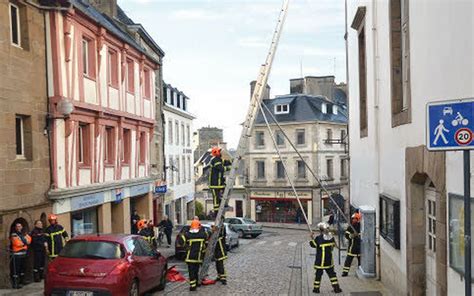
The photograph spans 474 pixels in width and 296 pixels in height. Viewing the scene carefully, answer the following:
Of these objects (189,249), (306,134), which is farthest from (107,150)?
(306,134)

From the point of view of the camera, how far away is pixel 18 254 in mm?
13211

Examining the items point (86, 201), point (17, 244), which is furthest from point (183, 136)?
point (17, 244)

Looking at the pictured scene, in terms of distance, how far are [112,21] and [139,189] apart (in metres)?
8.41

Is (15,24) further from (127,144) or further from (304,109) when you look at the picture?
(304,109)

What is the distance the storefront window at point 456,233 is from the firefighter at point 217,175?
23.1ft

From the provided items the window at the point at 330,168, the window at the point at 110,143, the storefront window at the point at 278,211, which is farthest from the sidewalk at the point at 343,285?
the window at the point at 330,168

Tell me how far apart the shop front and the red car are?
40.6 meters

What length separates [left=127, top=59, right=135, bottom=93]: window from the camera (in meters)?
24.0

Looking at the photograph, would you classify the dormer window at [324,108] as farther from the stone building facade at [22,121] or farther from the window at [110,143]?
the stone building facade at [22,121]

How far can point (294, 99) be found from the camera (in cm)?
5475

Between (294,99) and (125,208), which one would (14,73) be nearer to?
(125,208)

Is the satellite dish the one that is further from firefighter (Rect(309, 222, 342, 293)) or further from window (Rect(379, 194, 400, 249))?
window (Rect(379, 194, 400, 249))

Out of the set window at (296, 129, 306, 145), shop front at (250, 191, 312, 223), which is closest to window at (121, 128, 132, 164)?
shop front at (250, 191, 312, 223)

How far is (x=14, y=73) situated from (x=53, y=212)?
4237 millimetres
